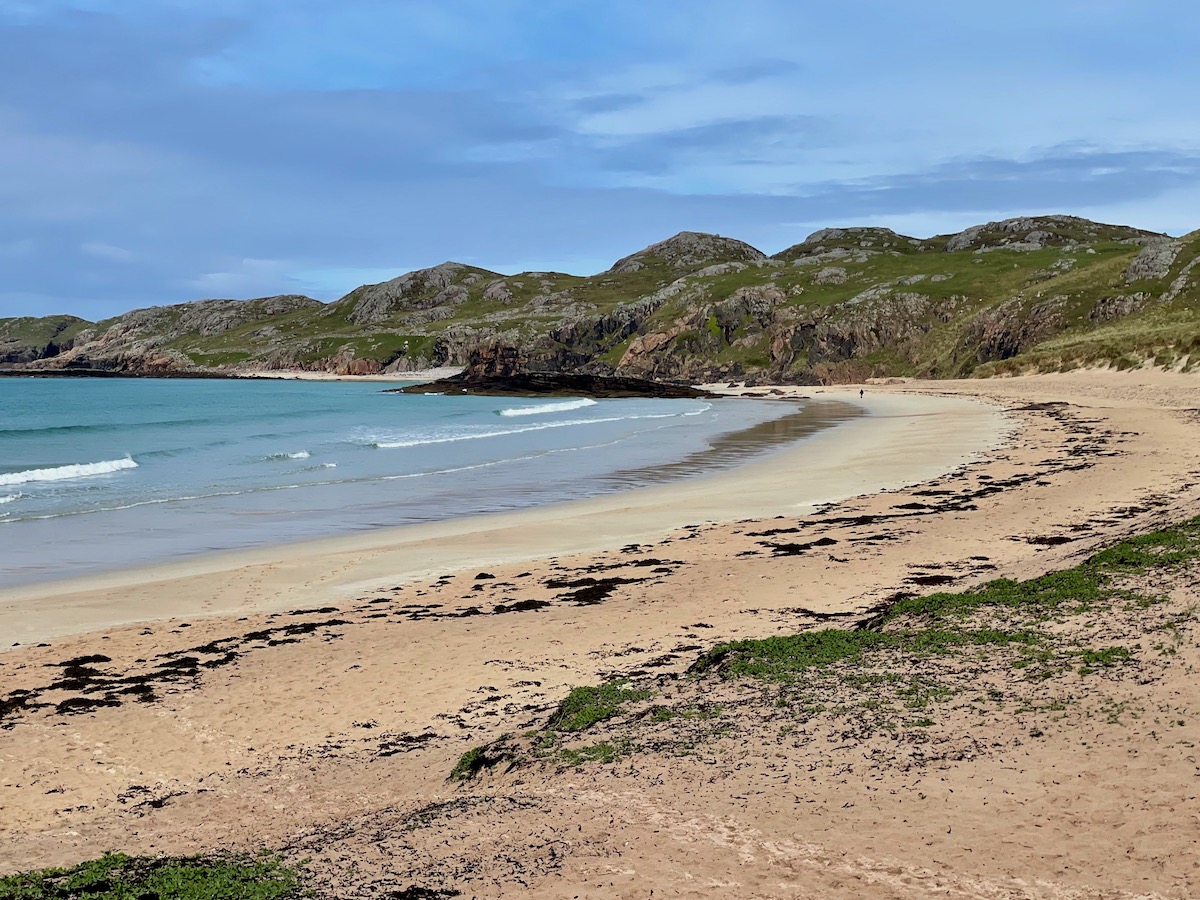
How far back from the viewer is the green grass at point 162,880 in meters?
6.38

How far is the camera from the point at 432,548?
2123 cm

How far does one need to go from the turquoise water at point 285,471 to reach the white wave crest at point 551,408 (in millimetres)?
1712

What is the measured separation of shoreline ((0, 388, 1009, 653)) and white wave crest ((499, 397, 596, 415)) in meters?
47.3

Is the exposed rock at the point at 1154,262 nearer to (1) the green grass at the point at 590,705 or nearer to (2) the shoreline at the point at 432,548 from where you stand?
(2) the shoreline at the point at 432,548

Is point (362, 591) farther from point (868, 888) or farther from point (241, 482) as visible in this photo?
point (241, 482)

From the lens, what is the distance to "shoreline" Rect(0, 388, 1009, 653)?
16.7m

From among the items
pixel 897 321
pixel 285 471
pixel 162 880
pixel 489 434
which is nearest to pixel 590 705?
pixel 162 880

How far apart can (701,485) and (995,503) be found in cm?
1050

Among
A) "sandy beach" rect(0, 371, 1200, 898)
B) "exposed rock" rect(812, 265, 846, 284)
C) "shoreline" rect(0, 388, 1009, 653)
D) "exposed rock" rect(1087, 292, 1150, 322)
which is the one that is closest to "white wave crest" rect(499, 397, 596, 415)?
"shoreline" rect(0, 388, 1009, 653)

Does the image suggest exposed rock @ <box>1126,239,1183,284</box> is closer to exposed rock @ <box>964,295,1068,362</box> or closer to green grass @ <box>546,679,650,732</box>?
exposed rock @ <box>964,295,1068,362</box>

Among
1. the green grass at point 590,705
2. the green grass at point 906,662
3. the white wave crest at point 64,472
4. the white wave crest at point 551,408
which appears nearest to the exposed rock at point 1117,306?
the white wave crest at point 551,408

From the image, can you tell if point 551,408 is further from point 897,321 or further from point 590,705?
point 590,705

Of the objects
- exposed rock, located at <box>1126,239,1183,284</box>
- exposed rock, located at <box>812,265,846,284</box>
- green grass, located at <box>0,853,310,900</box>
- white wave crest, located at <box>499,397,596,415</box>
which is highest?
exposed rock, located at <box>812,265,846,284</box>

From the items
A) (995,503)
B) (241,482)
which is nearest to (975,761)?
(995,503)
